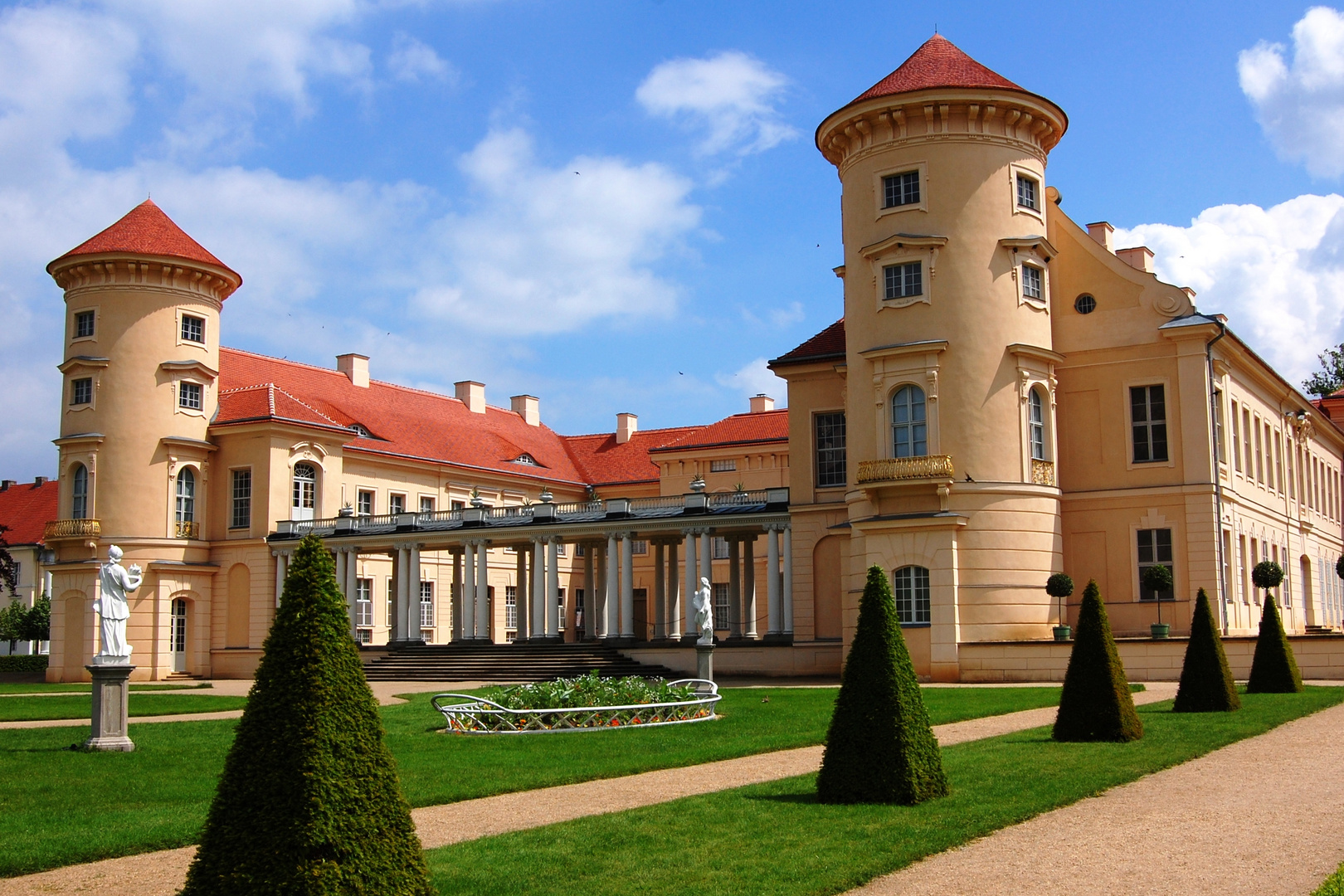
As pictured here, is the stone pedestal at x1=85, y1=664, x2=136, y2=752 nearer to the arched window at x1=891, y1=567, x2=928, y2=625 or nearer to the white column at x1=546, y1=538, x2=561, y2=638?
the arched window at x1=891, y1=567, x2=928, y2=625

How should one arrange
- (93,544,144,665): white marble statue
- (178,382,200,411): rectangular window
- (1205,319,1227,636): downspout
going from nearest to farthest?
(93,544,144,665): white marble statue
(1205,319,1227,636): downspout
(178,382,200,411): rectangular window

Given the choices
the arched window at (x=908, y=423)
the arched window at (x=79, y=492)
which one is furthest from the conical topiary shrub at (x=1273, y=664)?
the arched window at (x=79, y=492)

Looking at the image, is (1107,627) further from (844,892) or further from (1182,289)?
(1182,289)

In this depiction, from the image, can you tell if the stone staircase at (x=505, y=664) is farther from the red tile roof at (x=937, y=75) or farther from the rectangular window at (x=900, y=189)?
the red tile roof at (x=937, y=75)

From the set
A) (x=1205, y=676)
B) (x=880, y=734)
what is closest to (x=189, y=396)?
(x=1205, y=676)

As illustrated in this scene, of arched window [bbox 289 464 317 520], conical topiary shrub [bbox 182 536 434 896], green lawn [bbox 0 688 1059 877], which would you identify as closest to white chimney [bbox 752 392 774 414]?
arched window [bbox 289 464 317 520]

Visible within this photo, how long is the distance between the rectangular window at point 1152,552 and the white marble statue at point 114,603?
26.4 m

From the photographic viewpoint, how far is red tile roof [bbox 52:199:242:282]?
162ft

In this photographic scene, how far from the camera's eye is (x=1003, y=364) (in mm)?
36000

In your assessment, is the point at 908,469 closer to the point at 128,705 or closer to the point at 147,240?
the point at 128,705

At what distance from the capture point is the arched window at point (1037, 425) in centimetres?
3669

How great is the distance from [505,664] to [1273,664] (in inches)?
917

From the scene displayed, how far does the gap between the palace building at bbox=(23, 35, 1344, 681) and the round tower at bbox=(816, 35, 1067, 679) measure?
8 centimetres

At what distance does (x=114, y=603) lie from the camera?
21.0 m
